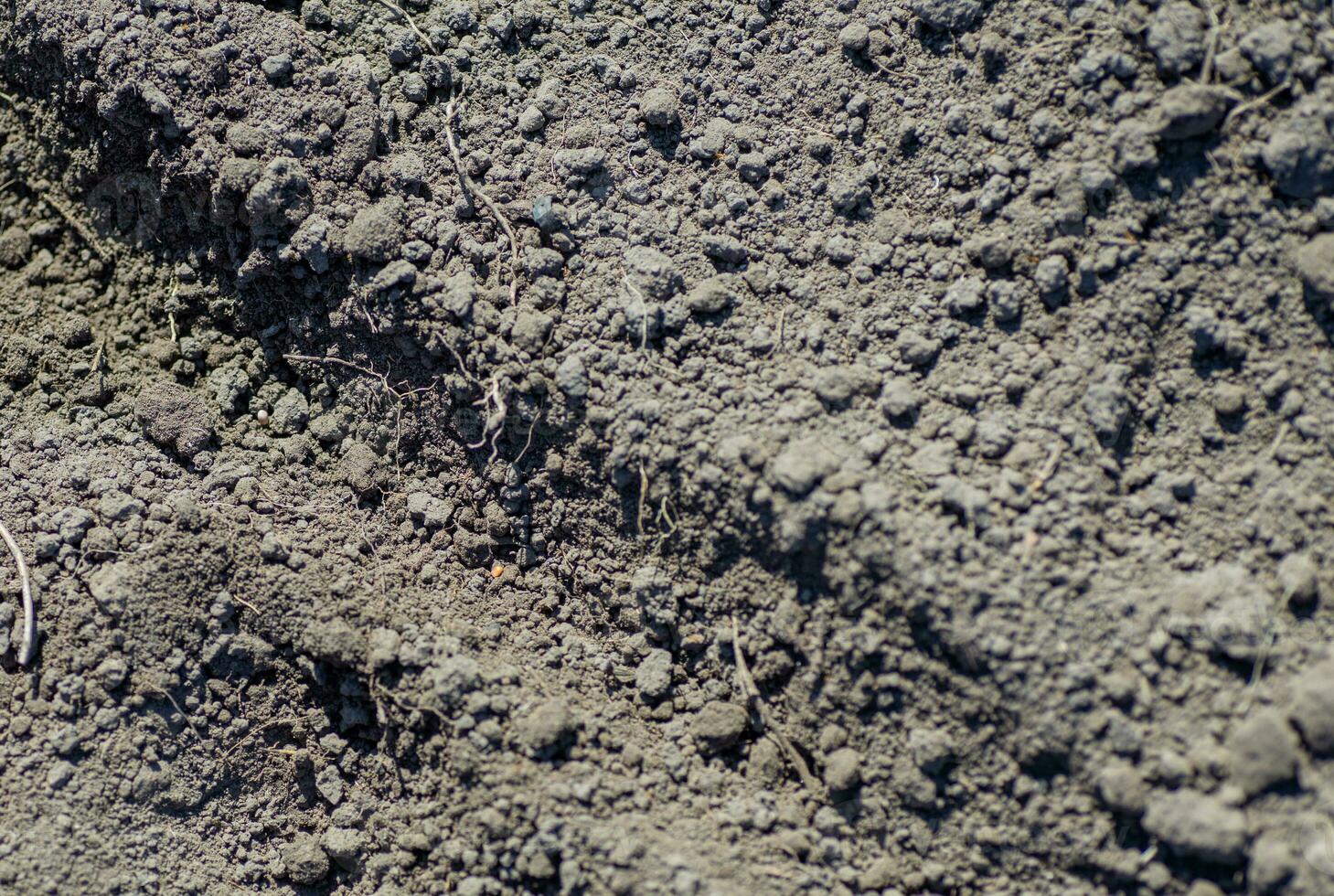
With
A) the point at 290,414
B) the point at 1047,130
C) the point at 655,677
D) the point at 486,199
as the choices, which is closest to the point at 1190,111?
the point at 1047,130

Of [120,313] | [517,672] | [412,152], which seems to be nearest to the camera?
[517,672]

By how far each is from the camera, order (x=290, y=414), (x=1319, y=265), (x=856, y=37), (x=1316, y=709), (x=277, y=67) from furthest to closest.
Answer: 1. (x=290, y=414)
2. (x=277, y=67)
3. (x=856, y=37)
4. (x=1319, y=265)
5. (x=1316, y=709)

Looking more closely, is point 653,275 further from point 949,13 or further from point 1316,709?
point 1316,709

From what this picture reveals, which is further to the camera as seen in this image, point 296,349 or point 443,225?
point 296,349

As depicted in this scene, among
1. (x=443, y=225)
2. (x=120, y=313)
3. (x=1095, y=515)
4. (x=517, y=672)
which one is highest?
(x=443, y=225)

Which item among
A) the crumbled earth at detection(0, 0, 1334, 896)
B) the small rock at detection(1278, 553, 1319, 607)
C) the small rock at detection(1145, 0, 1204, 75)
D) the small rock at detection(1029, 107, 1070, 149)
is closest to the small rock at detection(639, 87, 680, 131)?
the crumbled earth at detection(0, 0, 1334, 896)

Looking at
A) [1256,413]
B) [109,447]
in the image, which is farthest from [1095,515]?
[109,447]

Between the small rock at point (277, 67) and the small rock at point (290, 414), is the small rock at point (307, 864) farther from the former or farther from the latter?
the small rock at point (277, 67)

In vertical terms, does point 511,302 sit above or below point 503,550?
above

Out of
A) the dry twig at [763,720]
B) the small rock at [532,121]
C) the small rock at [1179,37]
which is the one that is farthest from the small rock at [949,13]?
the dry twig at [763,720]

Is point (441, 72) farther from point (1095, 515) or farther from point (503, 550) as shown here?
point (1095, 515)
